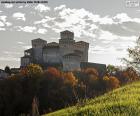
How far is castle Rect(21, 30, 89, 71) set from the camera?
145750 mm

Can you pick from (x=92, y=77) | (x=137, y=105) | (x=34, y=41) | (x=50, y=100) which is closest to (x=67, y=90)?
(x=50, y=100)

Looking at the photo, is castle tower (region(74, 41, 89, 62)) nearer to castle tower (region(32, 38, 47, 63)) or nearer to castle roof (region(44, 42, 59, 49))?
castle roof (region(44, 42, 59, 49))

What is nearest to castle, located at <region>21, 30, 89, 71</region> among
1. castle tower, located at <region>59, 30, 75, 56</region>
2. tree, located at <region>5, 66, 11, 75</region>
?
castle tower, located at <region>59, 30, 75, 56</region>

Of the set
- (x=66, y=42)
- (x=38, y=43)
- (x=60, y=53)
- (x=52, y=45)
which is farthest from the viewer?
(x=38, y=43)

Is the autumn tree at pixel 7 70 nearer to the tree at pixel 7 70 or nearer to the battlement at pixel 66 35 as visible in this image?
the tree at pixel 7 70

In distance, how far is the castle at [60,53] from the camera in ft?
478

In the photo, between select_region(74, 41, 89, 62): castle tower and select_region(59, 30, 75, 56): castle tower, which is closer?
select_region(59, 30, 75, 56): castle tower

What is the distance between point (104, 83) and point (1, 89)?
2894 centimetres

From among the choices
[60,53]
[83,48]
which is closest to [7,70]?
[60,53]

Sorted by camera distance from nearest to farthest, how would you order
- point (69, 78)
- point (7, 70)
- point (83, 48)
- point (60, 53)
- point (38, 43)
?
point (69, 78), point (60, 53), point (7, 70), point (38, 43), point (83, 48)

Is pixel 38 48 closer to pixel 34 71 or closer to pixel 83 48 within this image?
pixel 83 48

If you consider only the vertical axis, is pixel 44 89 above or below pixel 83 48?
below

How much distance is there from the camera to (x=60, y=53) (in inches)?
5945

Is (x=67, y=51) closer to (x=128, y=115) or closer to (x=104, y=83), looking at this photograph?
(x=104, y=83)
